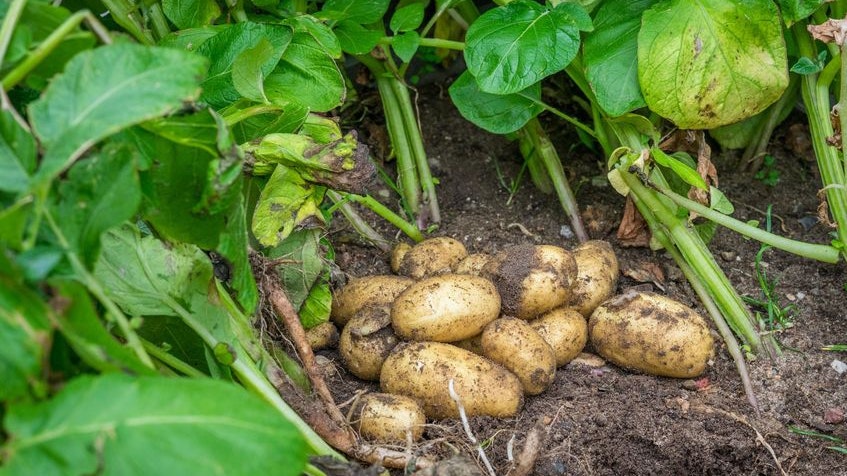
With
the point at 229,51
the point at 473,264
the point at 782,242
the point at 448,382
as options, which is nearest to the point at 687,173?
the point at 782,242

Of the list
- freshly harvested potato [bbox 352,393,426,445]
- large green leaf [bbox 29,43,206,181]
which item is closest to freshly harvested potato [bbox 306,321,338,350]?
freshly harvested potato [bbox 352,393,426,445]

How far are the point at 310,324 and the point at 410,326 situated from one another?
25 centimetres

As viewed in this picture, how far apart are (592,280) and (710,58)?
1.74ft

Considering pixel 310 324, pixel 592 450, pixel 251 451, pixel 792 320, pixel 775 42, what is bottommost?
pixel 792 320

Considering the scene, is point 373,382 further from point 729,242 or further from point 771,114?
point 771,114

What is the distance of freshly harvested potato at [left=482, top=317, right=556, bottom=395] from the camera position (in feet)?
5.68

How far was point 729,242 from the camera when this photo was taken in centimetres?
218

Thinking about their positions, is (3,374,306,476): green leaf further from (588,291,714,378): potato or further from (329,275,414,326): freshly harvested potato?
(588,291,714,378): potato

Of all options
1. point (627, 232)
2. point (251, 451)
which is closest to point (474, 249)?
point (627, 232)

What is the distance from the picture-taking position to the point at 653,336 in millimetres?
1801

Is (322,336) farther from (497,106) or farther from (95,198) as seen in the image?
(95,198)

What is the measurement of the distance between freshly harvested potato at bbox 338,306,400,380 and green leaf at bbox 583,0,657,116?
0.67 m

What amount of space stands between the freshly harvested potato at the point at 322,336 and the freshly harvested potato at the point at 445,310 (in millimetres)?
167

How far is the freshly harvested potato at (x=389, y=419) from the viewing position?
161 centimetres
